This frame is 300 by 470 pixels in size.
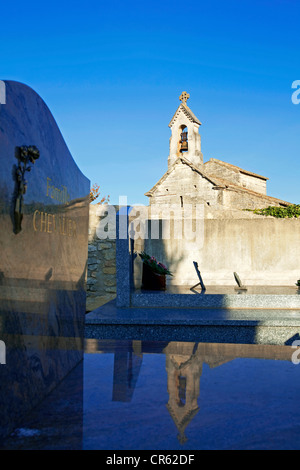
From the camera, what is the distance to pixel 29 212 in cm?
213

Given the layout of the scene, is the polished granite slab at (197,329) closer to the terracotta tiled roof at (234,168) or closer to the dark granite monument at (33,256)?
the dark granite monument at (33,256)

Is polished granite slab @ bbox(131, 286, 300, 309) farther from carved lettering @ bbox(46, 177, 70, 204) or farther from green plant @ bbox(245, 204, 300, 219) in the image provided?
green plant @ bbox(245, 204, 300, 219)

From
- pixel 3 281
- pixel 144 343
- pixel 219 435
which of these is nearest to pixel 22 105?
pixel 3 281

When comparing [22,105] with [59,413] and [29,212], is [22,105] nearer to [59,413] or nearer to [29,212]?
[29,212]

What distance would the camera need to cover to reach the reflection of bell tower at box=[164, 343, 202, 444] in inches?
73.9

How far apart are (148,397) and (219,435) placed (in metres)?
0.56

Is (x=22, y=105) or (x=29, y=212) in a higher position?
(x=22, y=105)

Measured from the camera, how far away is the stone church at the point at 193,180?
27.9 meters

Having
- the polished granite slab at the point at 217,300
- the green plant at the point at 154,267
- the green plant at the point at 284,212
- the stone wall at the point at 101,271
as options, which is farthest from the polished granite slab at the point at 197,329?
the green plant at the point at 284,212

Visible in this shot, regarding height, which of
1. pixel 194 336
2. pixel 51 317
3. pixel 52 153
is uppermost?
pixel 52 153

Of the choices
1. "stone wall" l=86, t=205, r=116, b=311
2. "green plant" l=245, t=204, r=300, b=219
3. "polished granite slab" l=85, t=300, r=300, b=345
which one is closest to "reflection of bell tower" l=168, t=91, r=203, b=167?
"green plant" l=245, t=204, r=300, b=219

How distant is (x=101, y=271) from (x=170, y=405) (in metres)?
7.23

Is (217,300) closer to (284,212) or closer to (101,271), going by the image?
(101,271)

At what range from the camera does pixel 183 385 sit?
7.72 ft
